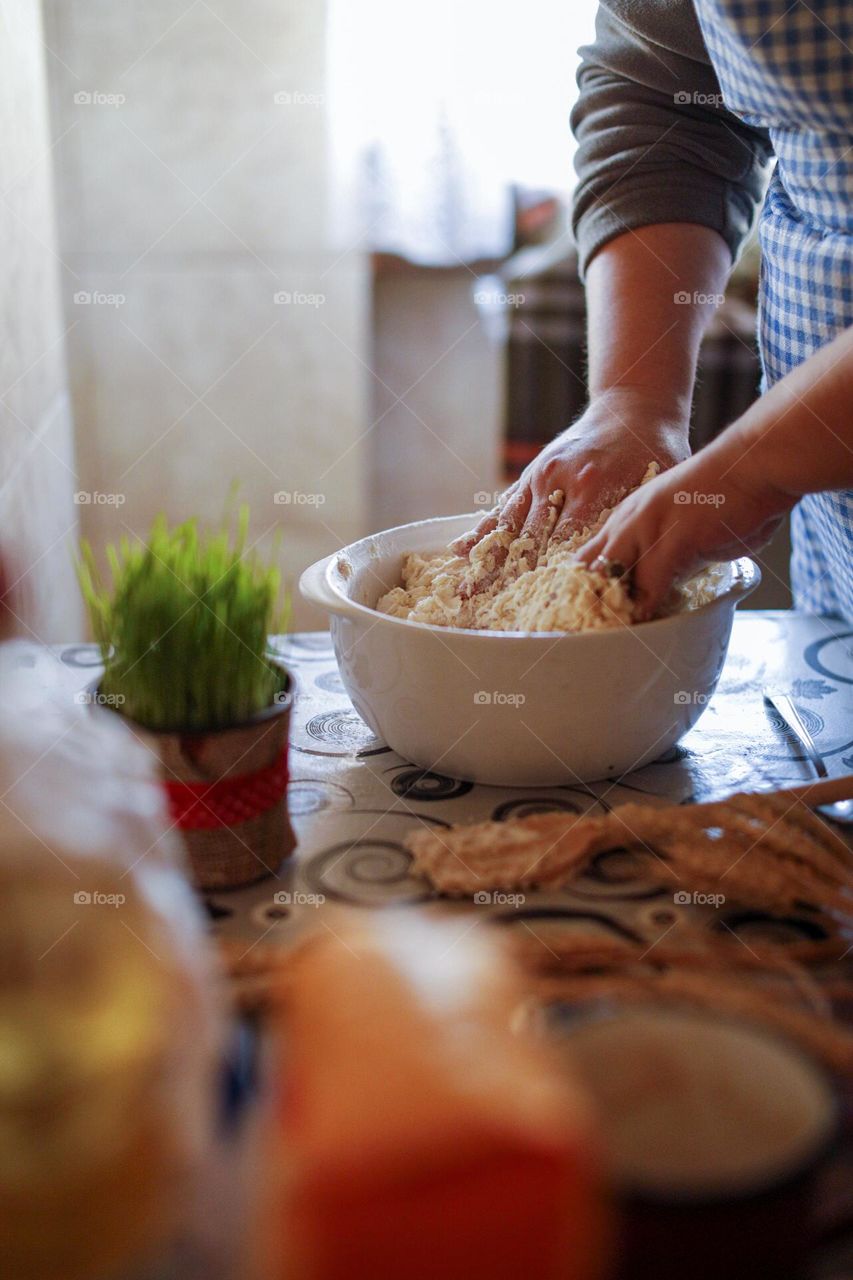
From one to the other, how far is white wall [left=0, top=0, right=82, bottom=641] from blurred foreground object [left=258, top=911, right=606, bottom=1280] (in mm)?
721

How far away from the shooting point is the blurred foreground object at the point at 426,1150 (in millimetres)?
247

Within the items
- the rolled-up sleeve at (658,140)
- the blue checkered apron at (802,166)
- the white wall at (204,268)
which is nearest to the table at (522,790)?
the blue checkered apron at (802,166)

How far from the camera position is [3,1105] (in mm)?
265

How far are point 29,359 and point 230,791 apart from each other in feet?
2.38

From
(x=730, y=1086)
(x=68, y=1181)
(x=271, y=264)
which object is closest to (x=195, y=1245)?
(x=68, y=1181)

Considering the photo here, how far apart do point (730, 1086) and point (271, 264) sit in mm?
2400

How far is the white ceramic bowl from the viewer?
2.18 ft

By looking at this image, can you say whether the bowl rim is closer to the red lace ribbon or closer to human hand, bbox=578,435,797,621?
human hand, bbox=578,435,797,621

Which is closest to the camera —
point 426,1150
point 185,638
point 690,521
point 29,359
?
point 426,1150

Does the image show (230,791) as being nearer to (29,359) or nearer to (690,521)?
(690,521)

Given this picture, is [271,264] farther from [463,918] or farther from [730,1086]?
[730,1086]

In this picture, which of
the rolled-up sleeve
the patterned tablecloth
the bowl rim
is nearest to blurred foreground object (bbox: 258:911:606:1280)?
the patterned tablecloth

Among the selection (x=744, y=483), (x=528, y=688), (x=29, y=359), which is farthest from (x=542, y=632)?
(x=29, y=359)

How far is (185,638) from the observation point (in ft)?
1.83
